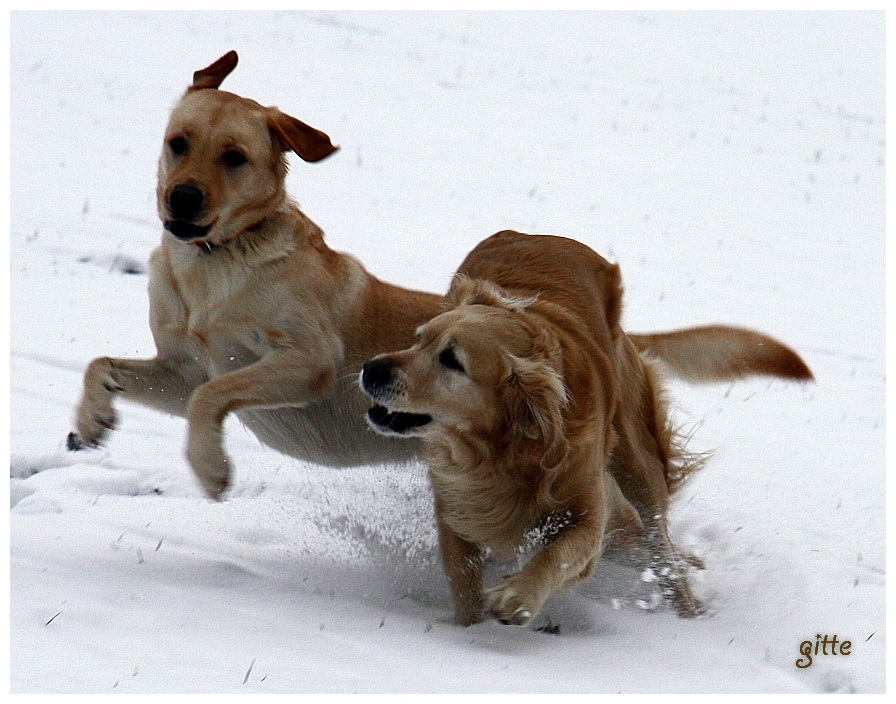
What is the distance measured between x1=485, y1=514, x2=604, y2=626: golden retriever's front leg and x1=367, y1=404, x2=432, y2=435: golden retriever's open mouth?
0.61 meters

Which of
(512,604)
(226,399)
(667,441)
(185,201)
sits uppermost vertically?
(185,201)

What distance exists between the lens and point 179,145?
4.04 m

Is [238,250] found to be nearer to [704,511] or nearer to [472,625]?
[472,625]

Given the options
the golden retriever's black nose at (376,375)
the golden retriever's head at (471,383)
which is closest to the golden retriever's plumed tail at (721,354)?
the golden retriever's head at (471,383)

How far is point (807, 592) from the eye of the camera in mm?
4426

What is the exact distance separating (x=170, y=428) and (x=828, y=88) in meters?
15.0

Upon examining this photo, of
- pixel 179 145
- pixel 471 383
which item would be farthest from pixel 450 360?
pixel 179 145

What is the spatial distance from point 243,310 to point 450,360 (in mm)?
845

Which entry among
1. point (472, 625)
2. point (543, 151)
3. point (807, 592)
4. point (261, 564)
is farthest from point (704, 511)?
point (543, 151)

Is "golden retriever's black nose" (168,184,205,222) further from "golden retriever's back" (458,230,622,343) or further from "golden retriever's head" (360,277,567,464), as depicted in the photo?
"golden retriever's back" (458,230,622,343)

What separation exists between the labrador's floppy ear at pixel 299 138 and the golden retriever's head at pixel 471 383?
2.62ft

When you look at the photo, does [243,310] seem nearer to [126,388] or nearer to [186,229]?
[186,229]

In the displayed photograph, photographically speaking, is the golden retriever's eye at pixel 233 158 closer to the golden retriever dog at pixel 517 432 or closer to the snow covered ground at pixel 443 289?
the golden retriever dog at pixel 517 432

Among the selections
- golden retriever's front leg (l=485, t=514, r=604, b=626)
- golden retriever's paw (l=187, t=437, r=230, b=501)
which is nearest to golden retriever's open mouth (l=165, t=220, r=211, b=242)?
golden retriever's paw (l=187, t=437, r=230, b=501)
